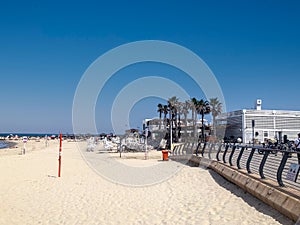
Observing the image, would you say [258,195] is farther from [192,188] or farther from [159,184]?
[159,184]

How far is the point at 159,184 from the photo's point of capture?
10.3 metres

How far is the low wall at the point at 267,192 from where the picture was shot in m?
5.01

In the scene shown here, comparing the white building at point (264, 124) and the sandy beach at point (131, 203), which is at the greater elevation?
the white building at point (264, 124)

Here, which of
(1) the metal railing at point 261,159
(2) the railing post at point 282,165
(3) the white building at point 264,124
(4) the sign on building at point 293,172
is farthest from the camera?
(3) the white building at point 264,124

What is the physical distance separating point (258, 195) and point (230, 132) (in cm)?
4737

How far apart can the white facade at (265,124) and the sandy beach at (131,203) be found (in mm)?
38449

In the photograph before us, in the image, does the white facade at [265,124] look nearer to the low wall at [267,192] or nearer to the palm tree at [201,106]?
the palm tree at [201,106]

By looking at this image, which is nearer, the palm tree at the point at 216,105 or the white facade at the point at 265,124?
the white facade at the point at 265,124

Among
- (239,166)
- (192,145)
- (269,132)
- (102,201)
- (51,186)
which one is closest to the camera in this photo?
(102,201)

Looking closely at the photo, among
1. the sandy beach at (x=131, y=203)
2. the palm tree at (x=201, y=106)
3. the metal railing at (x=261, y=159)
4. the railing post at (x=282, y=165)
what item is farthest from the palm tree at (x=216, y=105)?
the railing post at (x=282, y=165)

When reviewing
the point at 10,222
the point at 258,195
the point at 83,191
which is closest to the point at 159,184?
the point at 83,191

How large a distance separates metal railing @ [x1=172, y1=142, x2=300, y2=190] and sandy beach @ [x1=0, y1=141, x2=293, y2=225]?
0.66 metres

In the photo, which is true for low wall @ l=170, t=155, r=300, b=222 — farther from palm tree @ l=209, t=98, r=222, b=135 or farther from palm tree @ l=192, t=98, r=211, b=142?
palm tree @ l=209, t=98, r=222, b=135

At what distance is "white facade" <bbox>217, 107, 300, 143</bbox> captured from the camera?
1869 inches
